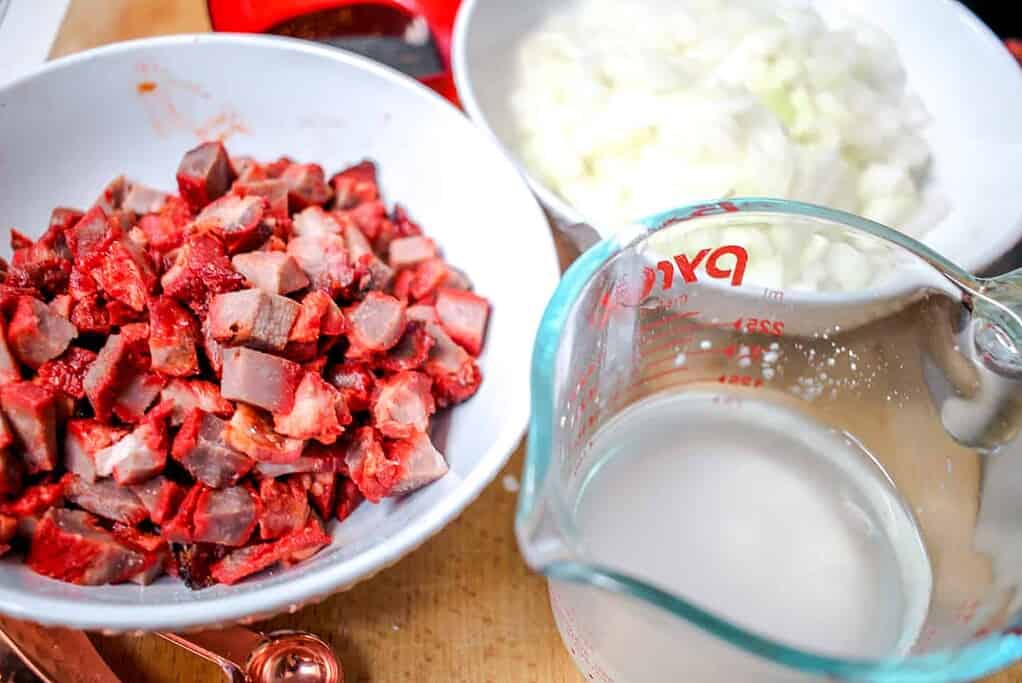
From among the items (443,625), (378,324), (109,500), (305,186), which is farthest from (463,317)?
(109,500)

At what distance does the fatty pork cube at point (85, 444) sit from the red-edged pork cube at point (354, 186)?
67 cm

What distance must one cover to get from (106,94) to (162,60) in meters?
0.14

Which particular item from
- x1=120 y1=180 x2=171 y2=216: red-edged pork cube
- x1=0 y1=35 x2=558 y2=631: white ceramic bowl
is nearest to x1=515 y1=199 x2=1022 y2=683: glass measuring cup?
x1=0 y1=35 x2=558 y2=631: white ceramic bowl

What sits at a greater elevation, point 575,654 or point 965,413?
point 965,413

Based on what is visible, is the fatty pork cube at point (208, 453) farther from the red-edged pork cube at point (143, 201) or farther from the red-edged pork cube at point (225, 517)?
the red-edged pork cube at point (143, 201)

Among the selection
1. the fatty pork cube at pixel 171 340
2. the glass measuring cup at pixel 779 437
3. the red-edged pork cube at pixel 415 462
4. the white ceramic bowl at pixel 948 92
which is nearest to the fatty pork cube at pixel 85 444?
the fatty pork cube at pixel 171 340

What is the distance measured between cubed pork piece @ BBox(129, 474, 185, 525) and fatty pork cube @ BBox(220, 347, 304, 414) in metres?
0.16

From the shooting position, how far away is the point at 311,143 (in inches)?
75.4

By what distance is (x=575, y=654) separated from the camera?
141 cm

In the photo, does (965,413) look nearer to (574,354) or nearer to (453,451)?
(574,354)

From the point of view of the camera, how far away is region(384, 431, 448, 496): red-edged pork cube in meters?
1.38

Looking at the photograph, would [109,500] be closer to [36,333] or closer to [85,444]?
[85,444]

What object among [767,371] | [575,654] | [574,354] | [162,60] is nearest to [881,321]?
[767,371]

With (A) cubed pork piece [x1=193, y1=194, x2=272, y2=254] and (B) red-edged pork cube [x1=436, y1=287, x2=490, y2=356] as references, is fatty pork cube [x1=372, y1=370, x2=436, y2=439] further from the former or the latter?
(A) cubed pork piece [x1=193, y1=194, x2=272, y2=254]
